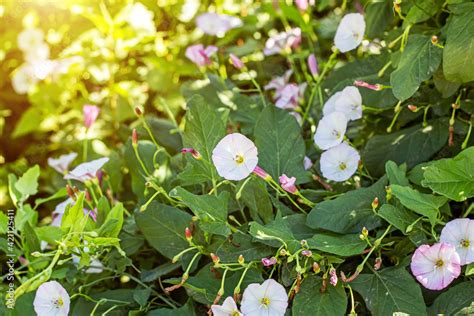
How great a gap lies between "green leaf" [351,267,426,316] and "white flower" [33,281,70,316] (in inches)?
17.0

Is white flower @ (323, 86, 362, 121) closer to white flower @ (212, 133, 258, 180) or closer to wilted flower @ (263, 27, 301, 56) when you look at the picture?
white flower @ (212, 133, 258, 180)

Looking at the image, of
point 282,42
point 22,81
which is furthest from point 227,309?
point 22,81

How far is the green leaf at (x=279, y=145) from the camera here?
1.17 metres

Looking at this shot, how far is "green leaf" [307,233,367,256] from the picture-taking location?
0.99 meters

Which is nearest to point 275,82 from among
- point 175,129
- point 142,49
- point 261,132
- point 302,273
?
point 175,129

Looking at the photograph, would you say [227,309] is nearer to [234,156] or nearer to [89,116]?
[234,156]

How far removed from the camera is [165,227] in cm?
117

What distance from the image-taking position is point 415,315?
3.17 feet

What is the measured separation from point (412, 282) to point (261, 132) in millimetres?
350

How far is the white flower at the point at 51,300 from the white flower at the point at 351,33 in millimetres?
602

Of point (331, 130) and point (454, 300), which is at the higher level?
point (331, 130)

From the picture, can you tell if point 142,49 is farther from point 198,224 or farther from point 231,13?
point 198,224

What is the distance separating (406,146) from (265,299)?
395 millimetres

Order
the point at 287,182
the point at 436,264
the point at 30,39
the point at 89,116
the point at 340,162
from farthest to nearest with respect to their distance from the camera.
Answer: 1. the point at 30,39
2. the point at 89,116
3. the point at 340,162
4. the point at 287,182
5. the point at 436,264
